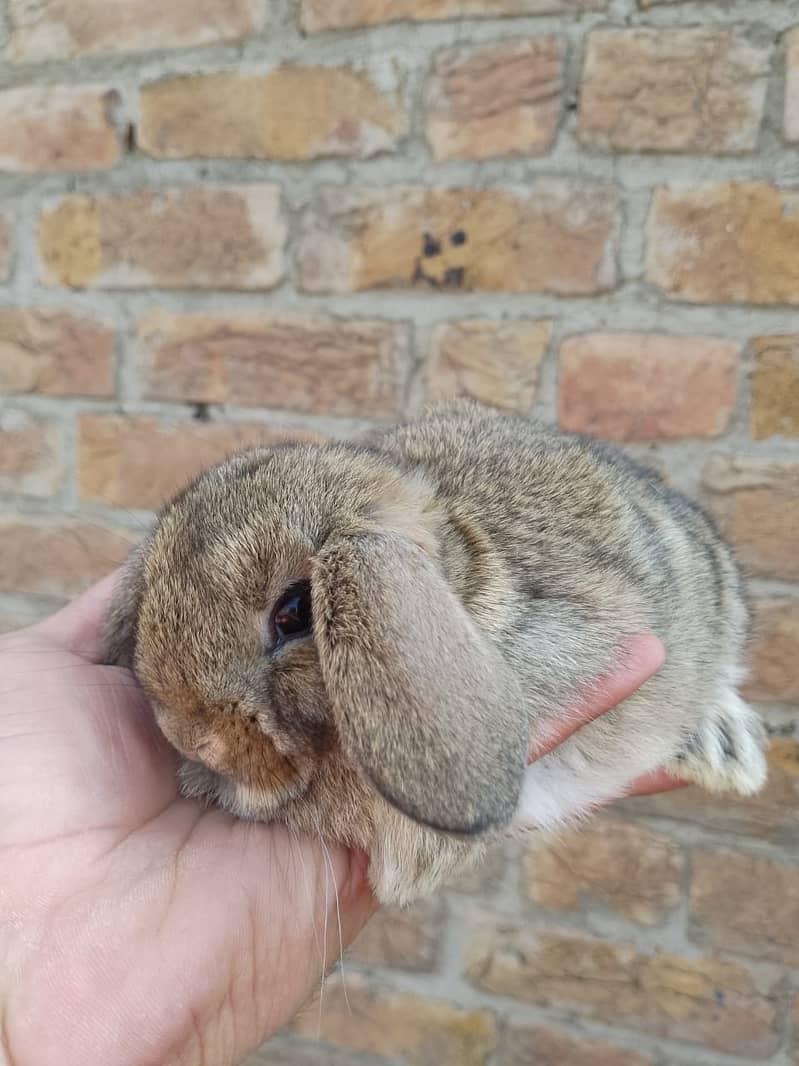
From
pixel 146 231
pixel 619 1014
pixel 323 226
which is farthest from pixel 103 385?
pixel 619 1014

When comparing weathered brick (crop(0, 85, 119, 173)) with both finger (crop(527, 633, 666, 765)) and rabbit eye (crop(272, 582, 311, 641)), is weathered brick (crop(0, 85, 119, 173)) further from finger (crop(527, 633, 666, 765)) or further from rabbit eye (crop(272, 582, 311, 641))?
finger (crop(527, 633, 666, 765))

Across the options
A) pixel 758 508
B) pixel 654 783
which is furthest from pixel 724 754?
pixel 758 508

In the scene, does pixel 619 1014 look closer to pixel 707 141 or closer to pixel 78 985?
pixel 78 985

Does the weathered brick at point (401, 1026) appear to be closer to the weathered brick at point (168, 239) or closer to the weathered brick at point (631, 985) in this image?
the weathered brick at point (631, 985)

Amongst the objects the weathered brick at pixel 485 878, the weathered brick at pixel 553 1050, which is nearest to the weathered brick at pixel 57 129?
the weathered brick at pixel 485 878

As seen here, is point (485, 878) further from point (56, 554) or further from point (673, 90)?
point (673, 90)

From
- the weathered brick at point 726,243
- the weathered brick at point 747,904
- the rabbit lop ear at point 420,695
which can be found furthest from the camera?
the weathered brick at point 747,904

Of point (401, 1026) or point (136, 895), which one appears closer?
point (136, 895)
